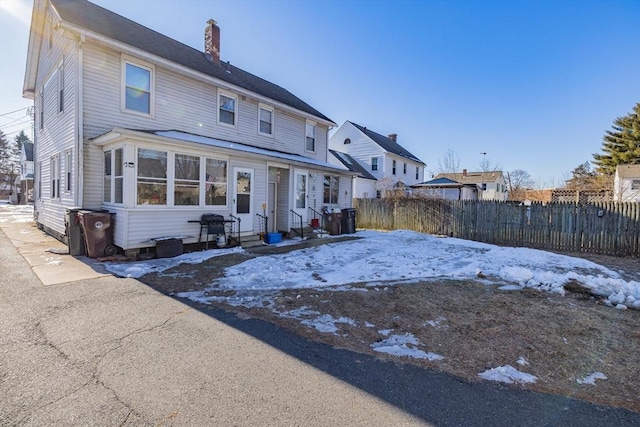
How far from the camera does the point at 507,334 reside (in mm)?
3910

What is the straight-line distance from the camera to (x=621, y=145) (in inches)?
1608

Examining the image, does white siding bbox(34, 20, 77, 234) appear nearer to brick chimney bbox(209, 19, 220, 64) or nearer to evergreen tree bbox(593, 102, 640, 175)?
brick chimney bbox(209, 19, 220, 64)

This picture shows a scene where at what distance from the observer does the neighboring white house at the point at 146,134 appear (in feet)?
28.0

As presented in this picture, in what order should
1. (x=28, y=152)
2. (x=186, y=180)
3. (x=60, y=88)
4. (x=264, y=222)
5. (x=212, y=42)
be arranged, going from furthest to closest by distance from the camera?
(x=28, y=152), (x=212, y=42), (x=264, y=222), (x=60, y=88), (x=186, y=180)

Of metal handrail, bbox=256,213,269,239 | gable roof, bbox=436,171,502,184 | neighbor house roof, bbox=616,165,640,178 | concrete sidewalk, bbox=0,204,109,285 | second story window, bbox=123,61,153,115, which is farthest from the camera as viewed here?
gable roof, bbox=436,171,502,184

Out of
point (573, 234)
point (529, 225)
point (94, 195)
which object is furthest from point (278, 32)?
point (573, 234)

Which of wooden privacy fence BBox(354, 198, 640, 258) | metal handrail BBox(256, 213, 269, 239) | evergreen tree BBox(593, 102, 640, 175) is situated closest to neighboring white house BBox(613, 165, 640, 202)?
evergreen tree BBox(593, 102, 640, 175)

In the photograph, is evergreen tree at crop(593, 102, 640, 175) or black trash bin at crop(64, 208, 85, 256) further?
evergreen tree at crop(593, 102, 640, 175)

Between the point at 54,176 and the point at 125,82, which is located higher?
the point at 125,82

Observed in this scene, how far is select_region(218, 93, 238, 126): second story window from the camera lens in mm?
12259

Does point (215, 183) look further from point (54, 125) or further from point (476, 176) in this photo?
point (476, 176)

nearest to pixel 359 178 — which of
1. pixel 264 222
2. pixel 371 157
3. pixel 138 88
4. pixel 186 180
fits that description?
pixel 371 157

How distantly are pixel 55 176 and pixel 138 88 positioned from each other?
16.0 ft

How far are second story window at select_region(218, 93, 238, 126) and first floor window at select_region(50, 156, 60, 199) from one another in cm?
585
